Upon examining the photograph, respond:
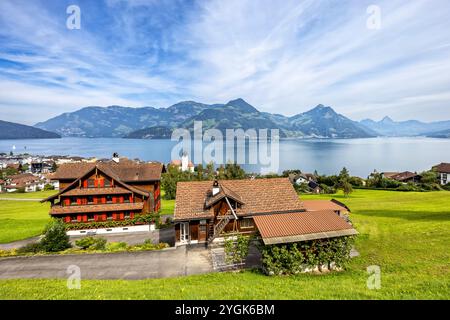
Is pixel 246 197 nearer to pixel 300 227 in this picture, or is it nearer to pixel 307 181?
pixel 300 227

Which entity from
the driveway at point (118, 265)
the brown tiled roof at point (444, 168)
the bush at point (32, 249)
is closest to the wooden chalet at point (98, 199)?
the bush at point (32, 249)

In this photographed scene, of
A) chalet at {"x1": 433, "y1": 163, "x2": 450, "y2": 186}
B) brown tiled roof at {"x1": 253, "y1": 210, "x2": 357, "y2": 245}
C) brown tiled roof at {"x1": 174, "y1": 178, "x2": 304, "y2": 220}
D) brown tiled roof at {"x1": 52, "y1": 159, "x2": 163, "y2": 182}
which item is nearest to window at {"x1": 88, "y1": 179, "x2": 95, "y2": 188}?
brown tiled roof at {"x1": 52, "y1": 159, "x2": 163, "y2": 182}

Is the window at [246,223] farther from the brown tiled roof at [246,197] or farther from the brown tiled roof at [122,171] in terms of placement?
the brown tiled roof at [122,171]

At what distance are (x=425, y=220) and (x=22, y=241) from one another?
45448 millimetres

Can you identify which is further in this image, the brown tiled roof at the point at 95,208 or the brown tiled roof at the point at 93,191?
the brown tiled roof at the point at 93,191

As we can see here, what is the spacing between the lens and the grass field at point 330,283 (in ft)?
36.9

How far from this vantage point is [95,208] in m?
32.7

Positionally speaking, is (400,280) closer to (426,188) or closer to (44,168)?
(426,188)

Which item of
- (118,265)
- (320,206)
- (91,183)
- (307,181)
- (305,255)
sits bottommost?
(307,181)

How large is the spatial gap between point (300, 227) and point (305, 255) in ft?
6.08

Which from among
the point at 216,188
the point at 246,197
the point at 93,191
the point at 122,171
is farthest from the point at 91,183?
the point at 246,197

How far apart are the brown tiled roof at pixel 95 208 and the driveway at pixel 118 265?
1048 centimetres

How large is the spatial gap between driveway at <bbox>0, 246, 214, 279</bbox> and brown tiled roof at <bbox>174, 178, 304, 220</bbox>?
393cm
